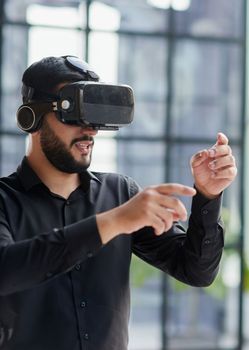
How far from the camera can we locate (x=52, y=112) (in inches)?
65.5

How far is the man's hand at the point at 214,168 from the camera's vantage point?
1.57 metres

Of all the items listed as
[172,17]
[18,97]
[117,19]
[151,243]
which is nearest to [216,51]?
[172,17]

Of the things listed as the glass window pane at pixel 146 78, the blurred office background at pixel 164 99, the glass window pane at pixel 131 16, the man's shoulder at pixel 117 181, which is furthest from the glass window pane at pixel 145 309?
the man's shoulder at pixel 117 181

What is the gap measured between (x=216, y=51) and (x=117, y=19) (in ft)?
2.53

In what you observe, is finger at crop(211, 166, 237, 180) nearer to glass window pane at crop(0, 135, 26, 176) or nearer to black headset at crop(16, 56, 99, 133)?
black headset at crop(16, 56, 99, 133)

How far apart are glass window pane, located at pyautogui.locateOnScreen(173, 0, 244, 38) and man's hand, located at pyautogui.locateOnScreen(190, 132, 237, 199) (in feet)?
14.2

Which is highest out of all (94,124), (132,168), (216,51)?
(216,51)

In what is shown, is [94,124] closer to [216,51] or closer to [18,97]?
[18,97]

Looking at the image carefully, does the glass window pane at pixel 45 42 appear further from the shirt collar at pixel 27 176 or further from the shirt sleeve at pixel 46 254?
the shirt sleeve at pixel 46 254

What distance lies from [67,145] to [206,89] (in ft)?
14.1

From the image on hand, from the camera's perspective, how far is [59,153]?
165 centimetres

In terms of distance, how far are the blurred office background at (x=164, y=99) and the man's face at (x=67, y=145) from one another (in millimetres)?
3783

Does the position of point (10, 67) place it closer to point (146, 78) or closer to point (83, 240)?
point (146, 78)

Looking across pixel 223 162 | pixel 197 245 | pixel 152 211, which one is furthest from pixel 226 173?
pixel 152 211
